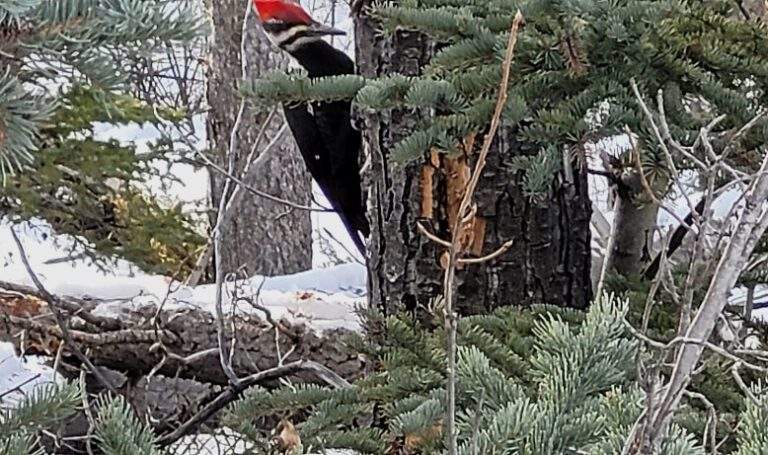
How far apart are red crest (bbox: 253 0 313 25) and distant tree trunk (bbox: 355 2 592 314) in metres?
0.95

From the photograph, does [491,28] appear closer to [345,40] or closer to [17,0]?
[17,0]

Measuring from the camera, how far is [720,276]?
0.82 metres

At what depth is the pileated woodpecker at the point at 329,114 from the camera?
292cm

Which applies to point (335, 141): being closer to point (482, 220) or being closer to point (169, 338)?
point (169, 338)

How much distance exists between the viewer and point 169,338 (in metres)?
3.10

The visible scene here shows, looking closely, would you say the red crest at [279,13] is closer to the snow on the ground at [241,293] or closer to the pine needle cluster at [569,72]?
the snow on the ground at [241,293]

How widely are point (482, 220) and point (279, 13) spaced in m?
1.30

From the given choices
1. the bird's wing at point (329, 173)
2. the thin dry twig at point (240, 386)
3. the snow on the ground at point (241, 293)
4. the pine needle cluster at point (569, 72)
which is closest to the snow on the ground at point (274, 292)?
the snow on the ground at point (241, 293)

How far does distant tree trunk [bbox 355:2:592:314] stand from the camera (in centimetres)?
197

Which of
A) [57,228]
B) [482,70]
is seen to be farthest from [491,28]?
[57,228]

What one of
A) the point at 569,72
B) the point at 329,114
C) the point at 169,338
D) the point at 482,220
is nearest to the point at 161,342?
the point at 169,338

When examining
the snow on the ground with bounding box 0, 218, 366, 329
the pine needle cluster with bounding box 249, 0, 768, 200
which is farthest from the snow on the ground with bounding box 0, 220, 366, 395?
the pine needle cluster with bounding box 249, 0, 768, 200

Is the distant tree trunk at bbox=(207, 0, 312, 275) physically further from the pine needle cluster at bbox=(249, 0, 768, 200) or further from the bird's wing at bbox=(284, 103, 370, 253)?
the pine needle cluster at bbox=(249, 0, 768, 200)

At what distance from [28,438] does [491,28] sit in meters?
0.79
